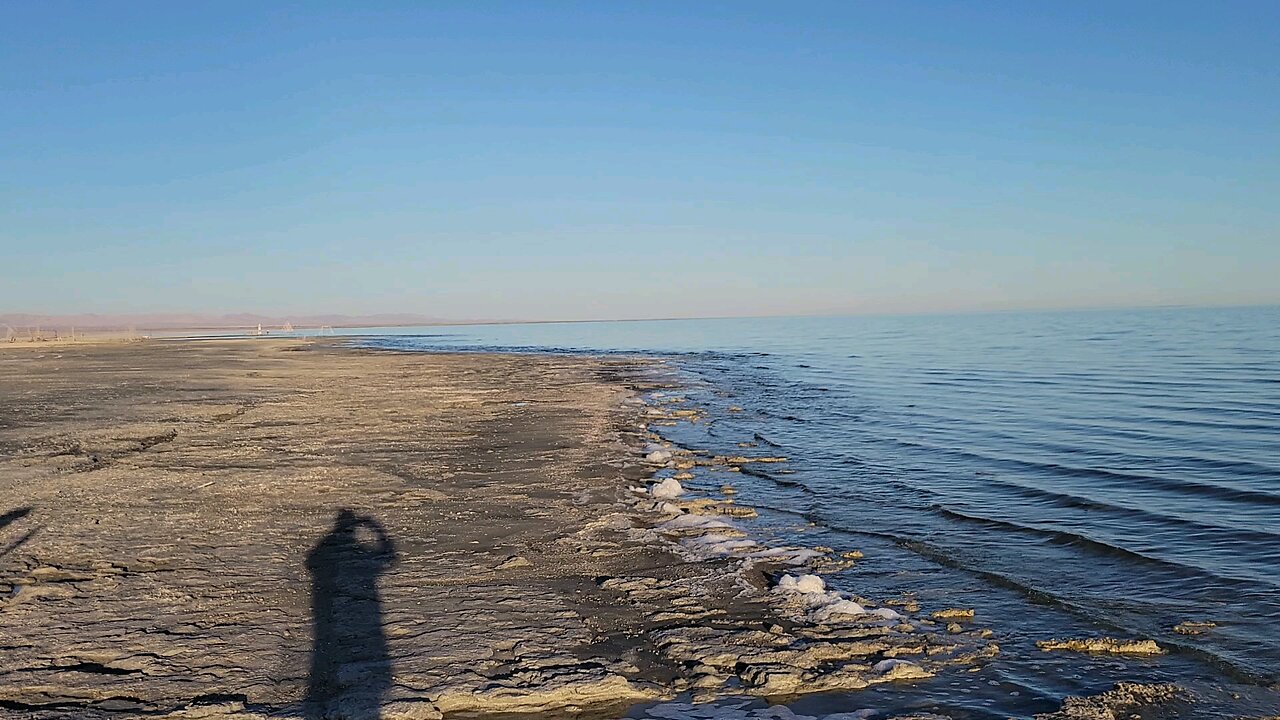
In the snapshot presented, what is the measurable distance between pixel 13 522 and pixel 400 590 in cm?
487

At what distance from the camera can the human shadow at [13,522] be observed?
774cm

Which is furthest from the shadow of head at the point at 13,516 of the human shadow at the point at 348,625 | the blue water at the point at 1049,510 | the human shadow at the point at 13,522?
the blue water at the point at 1049,510

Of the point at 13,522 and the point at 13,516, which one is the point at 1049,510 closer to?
the point at 13,522

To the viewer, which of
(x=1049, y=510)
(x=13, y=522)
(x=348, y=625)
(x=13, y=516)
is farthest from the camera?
(x=1049, y=510)

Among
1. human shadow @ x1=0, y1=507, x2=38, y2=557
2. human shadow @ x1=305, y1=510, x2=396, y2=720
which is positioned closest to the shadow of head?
human shadow @ x1=0, y1=507, x2=38, y2=557

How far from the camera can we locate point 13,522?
8.68 metres

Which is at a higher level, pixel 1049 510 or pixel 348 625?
pixel 348 625

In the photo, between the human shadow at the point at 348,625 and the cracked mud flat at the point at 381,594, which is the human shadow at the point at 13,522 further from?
the human shadow at the point at 348,625

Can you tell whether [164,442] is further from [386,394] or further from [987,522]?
[987,522]

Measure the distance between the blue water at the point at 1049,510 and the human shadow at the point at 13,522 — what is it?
7.22 meters

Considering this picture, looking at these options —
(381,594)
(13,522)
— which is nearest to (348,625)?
(381,594)

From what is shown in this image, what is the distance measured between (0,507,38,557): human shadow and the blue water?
284 inches

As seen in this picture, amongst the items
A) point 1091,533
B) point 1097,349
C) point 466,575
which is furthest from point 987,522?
point 1097,349

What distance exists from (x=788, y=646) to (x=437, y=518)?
15.9 ft
